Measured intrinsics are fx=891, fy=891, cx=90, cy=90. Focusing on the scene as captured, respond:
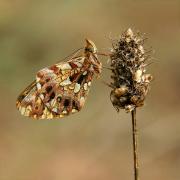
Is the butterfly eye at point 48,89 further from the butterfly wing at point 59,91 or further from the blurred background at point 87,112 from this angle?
the blurred background at point 87,112

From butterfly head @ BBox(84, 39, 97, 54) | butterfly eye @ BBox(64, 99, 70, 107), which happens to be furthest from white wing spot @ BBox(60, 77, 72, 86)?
butterfly head @ BBox(84, 39, 97, 54)

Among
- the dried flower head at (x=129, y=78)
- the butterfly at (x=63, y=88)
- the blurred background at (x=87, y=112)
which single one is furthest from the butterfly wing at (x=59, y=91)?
the blurred background at (x=87, y=112)

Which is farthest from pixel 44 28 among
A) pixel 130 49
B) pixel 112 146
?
pixel 130 49

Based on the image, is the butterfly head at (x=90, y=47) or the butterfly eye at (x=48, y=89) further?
the butterfly eye at (x=48, y=89)

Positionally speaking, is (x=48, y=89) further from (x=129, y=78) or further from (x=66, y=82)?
(x=129, y=78)

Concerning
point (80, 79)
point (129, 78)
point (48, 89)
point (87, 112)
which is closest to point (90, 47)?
point (80, 79)
